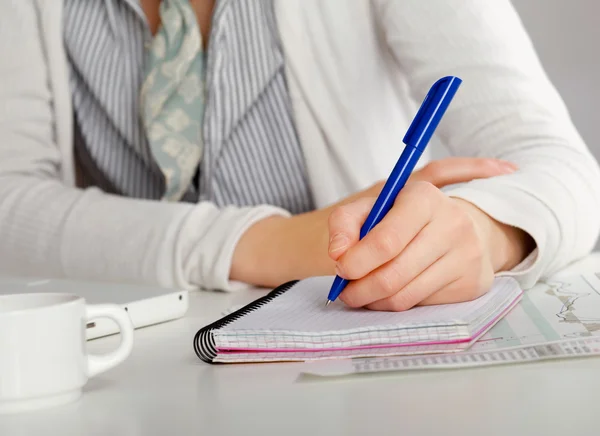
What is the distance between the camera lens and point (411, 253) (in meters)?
0.63

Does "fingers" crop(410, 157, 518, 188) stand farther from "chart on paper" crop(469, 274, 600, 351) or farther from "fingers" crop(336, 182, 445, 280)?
"fingers" crop(336, 182, 445, 280)

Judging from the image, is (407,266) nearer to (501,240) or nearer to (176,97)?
(501,240)

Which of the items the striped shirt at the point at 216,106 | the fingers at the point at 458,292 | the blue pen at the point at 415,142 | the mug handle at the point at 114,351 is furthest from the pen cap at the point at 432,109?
the striped shirt at the point at 216,106

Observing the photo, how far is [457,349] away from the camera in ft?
1.80

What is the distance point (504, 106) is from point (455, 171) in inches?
8.6

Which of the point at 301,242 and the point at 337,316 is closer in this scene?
the point at 337,316

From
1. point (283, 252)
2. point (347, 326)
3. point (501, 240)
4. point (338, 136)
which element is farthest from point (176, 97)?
point (347, 326)

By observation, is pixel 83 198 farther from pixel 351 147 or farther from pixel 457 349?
pixel 457 349

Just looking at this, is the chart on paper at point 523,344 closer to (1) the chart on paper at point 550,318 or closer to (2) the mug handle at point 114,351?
(1) the chart on paper at point 550,318

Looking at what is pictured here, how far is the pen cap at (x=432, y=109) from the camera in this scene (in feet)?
1.98

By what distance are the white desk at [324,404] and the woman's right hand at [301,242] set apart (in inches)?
12.2

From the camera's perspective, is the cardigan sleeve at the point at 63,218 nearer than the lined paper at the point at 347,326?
No

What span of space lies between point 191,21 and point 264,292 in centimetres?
47

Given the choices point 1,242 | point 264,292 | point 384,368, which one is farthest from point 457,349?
point 1,242
